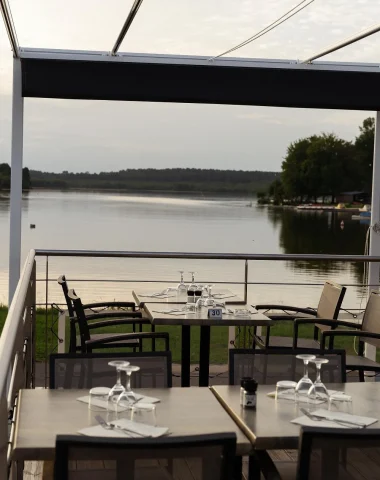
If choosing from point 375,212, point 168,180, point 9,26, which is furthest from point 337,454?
point 168,180

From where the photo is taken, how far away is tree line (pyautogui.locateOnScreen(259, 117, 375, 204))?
34.7 feet

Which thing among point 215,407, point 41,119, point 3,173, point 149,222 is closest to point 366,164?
point 3,173

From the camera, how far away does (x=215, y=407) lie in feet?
10.2

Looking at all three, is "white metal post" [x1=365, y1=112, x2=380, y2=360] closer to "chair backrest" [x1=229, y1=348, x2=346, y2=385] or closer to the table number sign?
the table number sign

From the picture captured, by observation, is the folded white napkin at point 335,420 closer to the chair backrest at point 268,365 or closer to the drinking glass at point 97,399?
the drinking glass at point 97,399

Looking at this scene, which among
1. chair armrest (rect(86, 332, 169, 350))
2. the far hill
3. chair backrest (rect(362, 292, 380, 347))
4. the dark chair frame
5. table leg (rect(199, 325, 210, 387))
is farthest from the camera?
the far hill

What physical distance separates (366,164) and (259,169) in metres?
1.54

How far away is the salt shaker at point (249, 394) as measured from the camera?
3.09m

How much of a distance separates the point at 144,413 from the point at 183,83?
4.80 meters

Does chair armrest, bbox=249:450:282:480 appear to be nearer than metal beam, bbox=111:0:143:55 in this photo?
Yes

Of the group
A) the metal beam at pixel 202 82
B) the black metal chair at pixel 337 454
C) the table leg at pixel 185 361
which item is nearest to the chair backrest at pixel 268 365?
the black metal chair at pixel 337 454

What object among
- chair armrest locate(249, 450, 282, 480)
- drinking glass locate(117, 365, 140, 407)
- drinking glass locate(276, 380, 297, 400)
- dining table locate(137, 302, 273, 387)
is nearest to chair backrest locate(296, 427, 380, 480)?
chair armrest locate(249, 450, 282, 480)

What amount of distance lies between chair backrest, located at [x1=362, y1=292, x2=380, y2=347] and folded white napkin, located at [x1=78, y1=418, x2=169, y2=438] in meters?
3.16

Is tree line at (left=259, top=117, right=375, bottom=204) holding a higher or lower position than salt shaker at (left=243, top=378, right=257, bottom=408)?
higher
